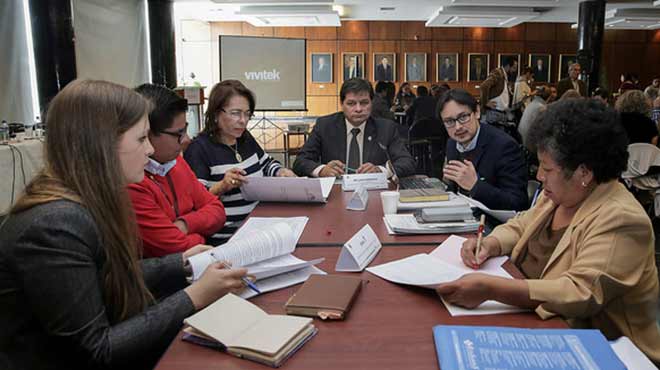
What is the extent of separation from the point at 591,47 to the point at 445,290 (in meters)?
9.23

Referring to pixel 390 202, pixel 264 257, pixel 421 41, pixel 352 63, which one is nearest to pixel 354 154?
pixel 390 202

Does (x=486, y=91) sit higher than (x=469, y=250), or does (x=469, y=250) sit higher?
(x=486, y=91)

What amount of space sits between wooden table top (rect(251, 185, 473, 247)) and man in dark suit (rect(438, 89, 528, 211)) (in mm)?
452

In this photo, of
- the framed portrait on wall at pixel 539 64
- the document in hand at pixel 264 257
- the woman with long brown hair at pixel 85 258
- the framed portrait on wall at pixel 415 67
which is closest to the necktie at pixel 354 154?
the document in hand at pixel 264 257

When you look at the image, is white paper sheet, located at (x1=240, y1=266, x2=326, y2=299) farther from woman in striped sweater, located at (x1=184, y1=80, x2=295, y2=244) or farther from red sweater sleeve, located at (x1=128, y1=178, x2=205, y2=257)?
woman in striped sweater, located at (x1=184, y1=80, x2=295, y2=244)

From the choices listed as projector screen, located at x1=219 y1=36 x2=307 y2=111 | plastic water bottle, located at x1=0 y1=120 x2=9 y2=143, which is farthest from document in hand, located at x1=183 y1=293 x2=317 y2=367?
projector screen, located at x1=219 y1=36 x2=307 y2=111

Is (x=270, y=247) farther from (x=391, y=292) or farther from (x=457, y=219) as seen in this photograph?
(x=457, y=219)

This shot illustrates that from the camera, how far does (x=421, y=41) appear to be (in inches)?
532

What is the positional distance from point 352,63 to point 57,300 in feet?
42.5

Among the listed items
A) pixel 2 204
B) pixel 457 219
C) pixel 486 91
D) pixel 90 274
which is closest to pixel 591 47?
pixel 486 91

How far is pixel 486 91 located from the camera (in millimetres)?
7121

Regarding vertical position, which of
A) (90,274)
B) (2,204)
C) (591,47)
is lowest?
(2,204)

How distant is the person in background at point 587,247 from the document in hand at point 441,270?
0.09 feet

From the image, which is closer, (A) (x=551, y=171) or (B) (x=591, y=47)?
(A) (x=551, y=171)
